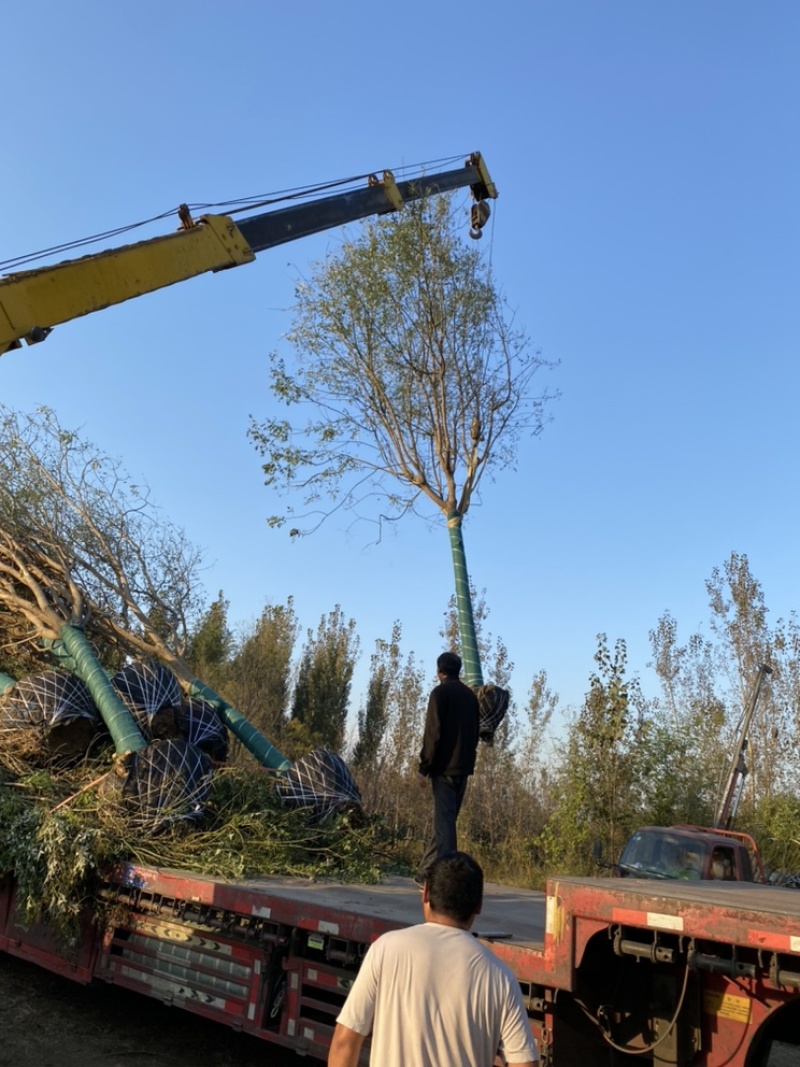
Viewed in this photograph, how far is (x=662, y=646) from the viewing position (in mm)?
22297

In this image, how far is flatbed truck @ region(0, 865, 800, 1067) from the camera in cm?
387

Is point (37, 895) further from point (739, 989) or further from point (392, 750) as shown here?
point (392, 750)

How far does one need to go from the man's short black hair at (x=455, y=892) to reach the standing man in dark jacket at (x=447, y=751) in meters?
3.34

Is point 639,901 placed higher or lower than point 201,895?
higher

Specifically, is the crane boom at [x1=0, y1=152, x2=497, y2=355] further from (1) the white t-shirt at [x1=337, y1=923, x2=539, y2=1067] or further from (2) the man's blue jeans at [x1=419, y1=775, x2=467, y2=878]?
(1) the white t-shirt at [x1=337, y1=923, x2=539, y2=1067]

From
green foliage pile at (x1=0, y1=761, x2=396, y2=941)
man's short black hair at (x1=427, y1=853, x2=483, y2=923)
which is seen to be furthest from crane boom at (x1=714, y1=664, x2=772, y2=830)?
man's short black hair at (x1=427, y1=853, x2=483, y2=923)

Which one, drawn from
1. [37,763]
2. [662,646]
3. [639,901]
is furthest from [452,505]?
[662,646]

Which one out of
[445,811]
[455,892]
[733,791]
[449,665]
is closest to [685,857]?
[445,811]

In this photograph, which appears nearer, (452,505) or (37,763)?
(37,763)

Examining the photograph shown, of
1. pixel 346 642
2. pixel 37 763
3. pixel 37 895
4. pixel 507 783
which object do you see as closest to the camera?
pixel 37 895

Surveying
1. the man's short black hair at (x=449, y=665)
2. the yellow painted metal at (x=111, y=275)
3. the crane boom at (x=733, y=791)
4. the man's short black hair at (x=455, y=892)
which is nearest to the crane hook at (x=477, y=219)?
the yellow painted metal at (x=111, y=275)

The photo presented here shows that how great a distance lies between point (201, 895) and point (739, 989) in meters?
3.21

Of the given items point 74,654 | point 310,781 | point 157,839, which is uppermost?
point 74,654

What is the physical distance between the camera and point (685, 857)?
28.0ft
